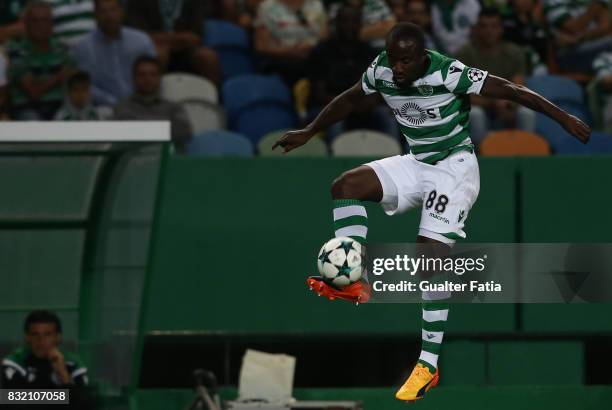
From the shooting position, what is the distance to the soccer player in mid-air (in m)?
9.31

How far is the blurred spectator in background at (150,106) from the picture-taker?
13594 millimetres

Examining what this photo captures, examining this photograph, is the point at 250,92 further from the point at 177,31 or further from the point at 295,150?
the point at 177,31

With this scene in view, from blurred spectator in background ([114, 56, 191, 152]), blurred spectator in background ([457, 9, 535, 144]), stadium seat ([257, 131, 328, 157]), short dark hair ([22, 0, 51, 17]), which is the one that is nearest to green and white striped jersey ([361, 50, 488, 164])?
stadium seat ([257, 131, 328, 157])

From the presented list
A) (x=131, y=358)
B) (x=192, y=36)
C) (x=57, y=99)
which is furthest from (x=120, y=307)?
(x=192, y=36)

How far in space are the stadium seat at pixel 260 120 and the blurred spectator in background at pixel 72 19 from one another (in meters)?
1.60

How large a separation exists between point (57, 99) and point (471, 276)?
4.97m

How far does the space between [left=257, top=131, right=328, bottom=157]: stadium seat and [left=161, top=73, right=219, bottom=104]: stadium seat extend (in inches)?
28.4

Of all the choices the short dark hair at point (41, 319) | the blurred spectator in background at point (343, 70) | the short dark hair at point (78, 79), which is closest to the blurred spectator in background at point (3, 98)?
the short dark hair at point (78, 79)

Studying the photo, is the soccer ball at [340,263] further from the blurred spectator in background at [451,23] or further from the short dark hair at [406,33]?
the blurred spectator in background at [451,23]

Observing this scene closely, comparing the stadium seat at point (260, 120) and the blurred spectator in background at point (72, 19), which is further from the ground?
the blurred spectator in background at point (72, 19)

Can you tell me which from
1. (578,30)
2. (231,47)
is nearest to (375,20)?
(231,47)

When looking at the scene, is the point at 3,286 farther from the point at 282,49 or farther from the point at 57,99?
the point at 282,49

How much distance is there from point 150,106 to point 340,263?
195 inches

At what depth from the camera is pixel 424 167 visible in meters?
9.59
